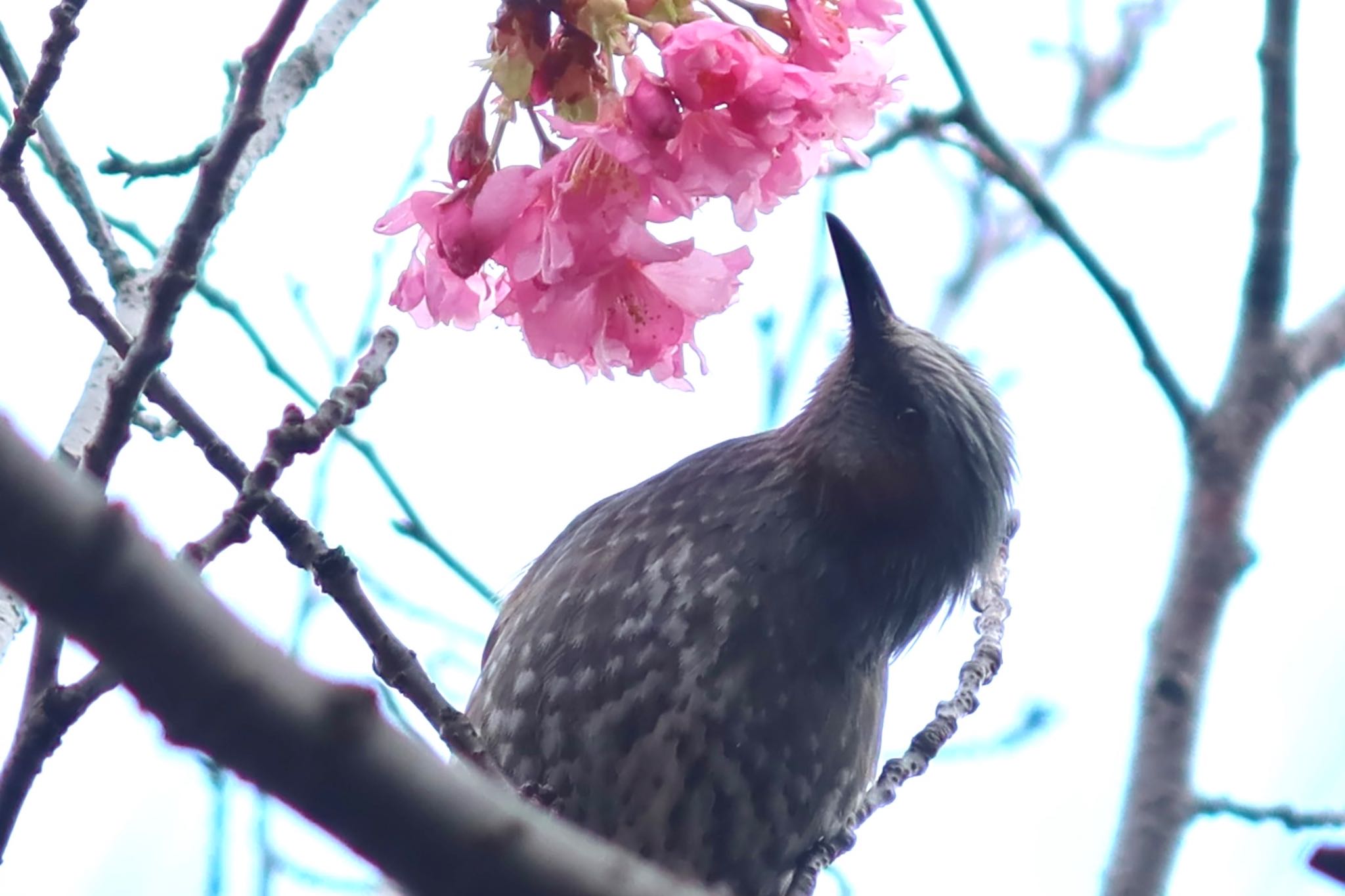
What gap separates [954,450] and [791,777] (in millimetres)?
701

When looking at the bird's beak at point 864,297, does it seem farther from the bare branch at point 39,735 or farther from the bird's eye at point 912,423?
the bare branch at point 39,735

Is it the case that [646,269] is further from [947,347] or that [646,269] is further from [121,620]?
[947,347]

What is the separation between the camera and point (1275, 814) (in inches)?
99.1

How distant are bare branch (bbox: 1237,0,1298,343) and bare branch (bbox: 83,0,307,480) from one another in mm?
1941

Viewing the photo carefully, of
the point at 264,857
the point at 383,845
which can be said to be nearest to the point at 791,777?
the point at 264,857

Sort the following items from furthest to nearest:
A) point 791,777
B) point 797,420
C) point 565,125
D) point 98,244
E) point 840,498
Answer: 1. point 797,420
2. point 840,498
3. point 791,777
4. point 98,244
5. point 565,125

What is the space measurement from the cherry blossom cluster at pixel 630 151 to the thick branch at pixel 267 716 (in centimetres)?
73

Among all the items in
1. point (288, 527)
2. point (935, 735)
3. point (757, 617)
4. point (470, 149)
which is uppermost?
point (757, 617)

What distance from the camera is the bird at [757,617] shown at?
253cm

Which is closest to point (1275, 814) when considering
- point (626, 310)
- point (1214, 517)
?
point (1214, 517)

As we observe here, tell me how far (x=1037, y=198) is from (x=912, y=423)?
1.62 ft

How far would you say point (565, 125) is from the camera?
4.57ft

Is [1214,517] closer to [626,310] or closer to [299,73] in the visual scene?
[626,310]

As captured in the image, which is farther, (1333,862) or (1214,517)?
(1214,517)
